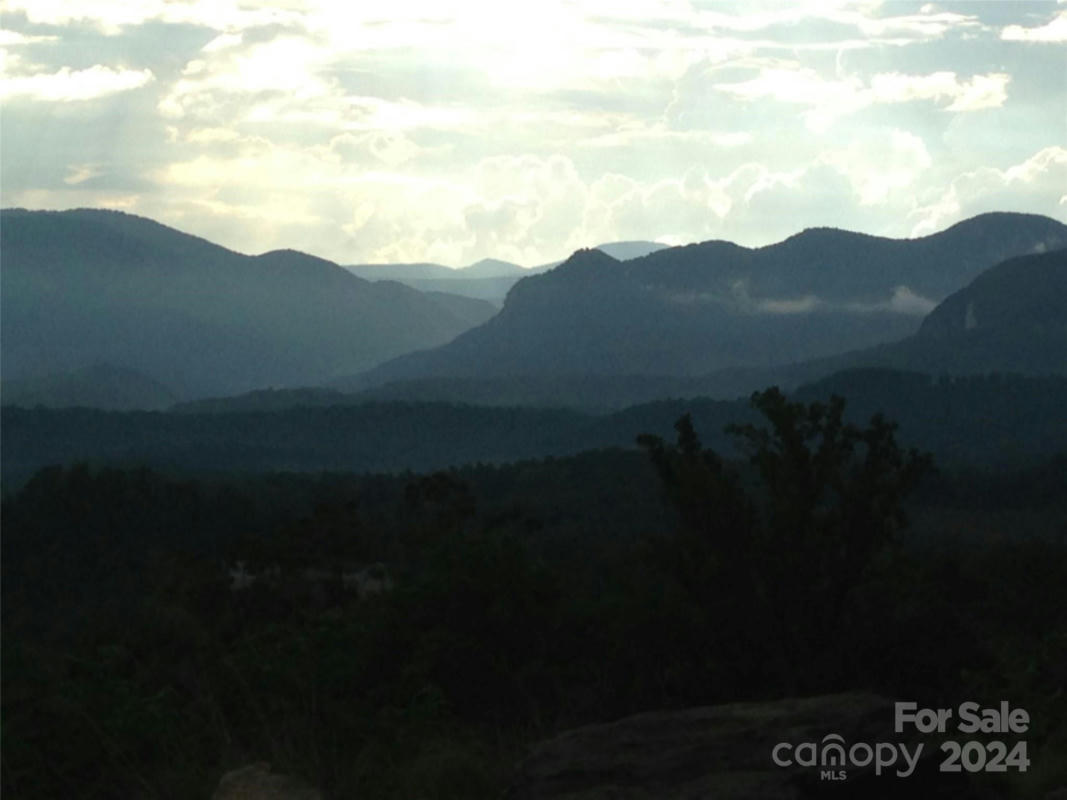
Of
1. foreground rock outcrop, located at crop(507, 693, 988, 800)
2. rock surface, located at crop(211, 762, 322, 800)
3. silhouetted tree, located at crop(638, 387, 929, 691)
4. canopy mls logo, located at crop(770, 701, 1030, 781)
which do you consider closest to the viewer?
foreground rock outcrop, located at crop(507, 693, 988, 800)

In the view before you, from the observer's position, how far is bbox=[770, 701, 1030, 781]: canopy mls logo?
7031mm

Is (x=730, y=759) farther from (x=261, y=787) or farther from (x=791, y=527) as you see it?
(x=791, y=527)

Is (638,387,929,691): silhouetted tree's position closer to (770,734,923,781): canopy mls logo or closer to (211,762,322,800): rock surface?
(770,734,923,781): canopy mls logo

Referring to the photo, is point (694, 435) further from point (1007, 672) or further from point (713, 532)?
point (1007, 672)

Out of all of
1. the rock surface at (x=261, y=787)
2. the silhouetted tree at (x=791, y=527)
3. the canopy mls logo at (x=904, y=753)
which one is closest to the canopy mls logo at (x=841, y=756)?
the canopy mls logo at (x=904, y=753)

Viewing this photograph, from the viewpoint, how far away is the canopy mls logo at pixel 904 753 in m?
7.03

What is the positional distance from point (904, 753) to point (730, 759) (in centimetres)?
84

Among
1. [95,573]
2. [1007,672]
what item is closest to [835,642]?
[1007,672]

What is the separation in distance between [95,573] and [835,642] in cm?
8219

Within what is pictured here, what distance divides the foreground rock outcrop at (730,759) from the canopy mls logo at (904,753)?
16mm

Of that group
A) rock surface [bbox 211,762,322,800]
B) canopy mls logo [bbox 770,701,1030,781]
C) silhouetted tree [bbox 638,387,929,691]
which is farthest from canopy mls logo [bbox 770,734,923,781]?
silhouetted tree [bbox 638,387,929,691]

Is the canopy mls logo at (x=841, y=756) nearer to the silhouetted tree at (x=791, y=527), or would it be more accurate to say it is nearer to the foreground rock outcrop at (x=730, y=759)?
the foreground rock outcrop at (x=730, y=759)

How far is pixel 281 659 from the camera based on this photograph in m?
10.5

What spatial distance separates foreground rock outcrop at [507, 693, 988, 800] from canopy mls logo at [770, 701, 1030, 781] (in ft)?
0.05
